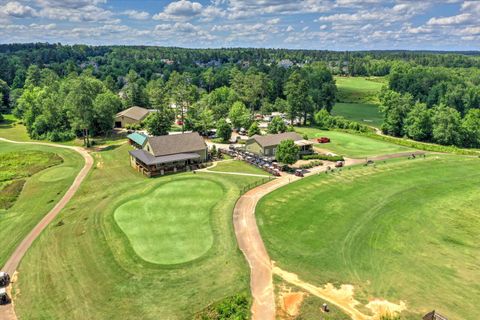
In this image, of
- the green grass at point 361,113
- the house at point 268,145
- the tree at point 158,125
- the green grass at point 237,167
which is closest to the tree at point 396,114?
the green grass at point 361,113

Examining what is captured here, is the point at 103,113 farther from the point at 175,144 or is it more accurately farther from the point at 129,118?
the point at 175,144

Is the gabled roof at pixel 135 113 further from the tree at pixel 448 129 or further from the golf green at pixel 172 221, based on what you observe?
the tree at pixel 448 129

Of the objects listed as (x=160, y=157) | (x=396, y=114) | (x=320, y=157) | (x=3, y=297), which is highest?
(x=396, y=114)

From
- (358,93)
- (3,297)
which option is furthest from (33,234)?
(358,93)

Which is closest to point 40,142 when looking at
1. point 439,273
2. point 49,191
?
point 49,191

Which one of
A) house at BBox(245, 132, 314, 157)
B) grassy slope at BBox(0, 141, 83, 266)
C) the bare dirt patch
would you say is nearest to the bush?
house at BBox(245, 132, 314, 157)

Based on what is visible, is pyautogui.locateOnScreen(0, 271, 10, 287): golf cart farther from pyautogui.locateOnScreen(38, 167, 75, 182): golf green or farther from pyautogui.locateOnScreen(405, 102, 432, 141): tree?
pyautogui.locateOnScreen(405, 102, 432, 141): tree

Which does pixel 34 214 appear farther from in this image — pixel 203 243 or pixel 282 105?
pixel 282 105
